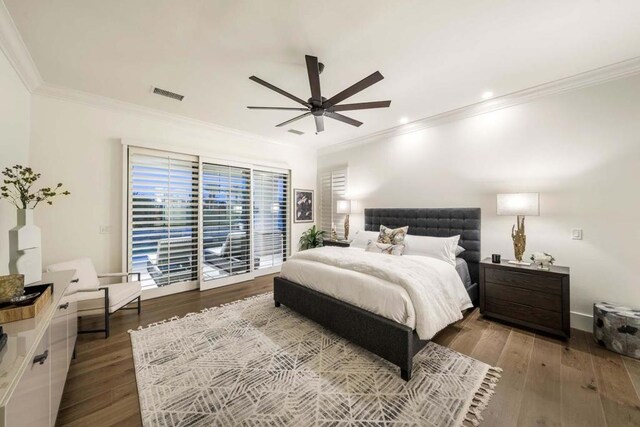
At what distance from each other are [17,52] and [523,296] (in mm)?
6058

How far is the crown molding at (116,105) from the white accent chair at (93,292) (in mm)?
2205

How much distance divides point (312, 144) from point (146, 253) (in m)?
4.08

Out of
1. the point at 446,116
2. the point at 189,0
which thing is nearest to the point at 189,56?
the point at 189,0

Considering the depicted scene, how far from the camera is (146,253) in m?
3.88

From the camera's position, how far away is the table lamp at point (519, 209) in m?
2.95

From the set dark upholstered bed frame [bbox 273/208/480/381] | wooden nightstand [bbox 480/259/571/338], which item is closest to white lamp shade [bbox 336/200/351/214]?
dark upholstered bed frame [bbox 273/208/480/381]

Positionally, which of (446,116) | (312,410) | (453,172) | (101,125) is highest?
(446,116)

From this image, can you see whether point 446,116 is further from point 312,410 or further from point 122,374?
point 122,374

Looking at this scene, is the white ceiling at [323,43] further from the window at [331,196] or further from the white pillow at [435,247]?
the window at [331,196]

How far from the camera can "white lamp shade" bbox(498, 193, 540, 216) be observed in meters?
2.94

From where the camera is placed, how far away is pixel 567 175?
118 inches

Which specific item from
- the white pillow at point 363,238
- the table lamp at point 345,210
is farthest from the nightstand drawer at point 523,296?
the table lamp at point 345,210

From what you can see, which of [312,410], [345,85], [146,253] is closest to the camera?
[312,410]

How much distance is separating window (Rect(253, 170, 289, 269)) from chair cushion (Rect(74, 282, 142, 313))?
7.86 feet
